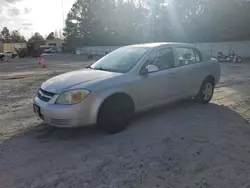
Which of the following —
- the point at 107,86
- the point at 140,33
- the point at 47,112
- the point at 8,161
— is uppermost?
the point at 140,33

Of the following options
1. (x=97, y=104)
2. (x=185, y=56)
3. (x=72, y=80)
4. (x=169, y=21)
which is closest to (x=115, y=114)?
(x=97, y=104)

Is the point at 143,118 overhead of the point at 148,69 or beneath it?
beneath

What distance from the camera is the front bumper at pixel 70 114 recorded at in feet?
13.5

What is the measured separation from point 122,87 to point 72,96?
897 mm

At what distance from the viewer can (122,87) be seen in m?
4.52

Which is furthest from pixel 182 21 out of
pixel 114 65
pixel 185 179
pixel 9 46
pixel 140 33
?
pixel 9 46

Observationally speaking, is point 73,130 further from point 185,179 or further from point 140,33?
point 140,33

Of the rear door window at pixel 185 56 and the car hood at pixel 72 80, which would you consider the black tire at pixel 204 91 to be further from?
the car hood at pixel 72 80

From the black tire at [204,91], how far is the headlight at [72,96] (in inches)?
127

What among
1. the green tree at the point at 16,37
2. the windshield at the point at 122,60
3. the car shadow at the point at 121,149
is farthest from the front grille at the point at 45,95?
the green tree at the point at 16,37

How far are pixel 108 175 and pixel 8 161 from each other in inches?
60.6

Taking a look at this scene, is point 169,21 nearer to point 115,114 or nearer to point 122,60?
point 122,60

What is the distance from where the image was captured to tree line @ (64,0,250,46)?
2959cm

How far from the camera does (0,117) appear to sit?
19.4 feet
